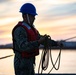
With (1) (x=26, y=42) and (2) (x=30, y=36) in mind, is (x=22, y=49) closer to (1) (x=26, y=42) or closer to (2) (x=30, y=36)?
(1) (x=26, y=42)

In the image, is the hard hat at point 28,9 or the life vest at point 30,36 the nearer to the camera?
the life vest at point 30,36

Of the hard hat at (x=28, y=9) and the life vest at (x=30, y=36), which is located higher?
the hard hat at (x=28, y=9)

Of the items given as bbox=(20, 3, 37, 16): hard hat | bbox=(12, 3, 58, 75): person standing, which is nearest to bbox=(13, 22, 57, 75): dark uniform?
bbox=(12, 3, 58, 75): person standing

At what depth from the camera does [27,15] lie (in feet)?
19.0

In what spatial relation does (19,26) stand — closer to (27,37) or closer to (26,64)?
(27,37)

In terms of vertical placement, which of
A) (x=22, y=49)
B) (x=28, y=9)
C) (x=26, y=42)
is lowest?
(x=22, y=49)

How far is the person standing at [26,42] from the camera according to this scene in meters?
5.60

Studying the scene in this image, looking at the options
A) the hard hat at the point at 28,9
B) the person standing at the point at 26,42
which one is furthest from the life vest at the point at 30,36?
the hard hat at the point at 28,9

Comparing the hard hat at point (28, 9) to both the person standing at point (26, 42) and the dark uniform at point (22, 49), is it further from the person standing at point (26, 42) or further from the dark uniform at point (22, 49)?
the dark uniform at point (22, 49)

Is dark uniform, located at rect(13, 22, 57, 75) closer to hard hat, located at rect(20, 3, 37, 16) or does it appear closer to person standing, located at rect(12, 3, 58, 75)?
person standing, located at rect(12, 3, 58, 75)

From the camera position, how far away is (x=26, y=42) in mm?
5566

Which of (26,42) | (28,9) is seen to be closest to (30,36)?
(26,42)

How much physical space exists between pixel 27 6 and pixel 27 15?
191 millimetres

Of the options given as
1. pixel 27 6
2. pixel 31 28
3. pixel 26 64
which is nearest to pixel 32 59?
pixel 26 64
